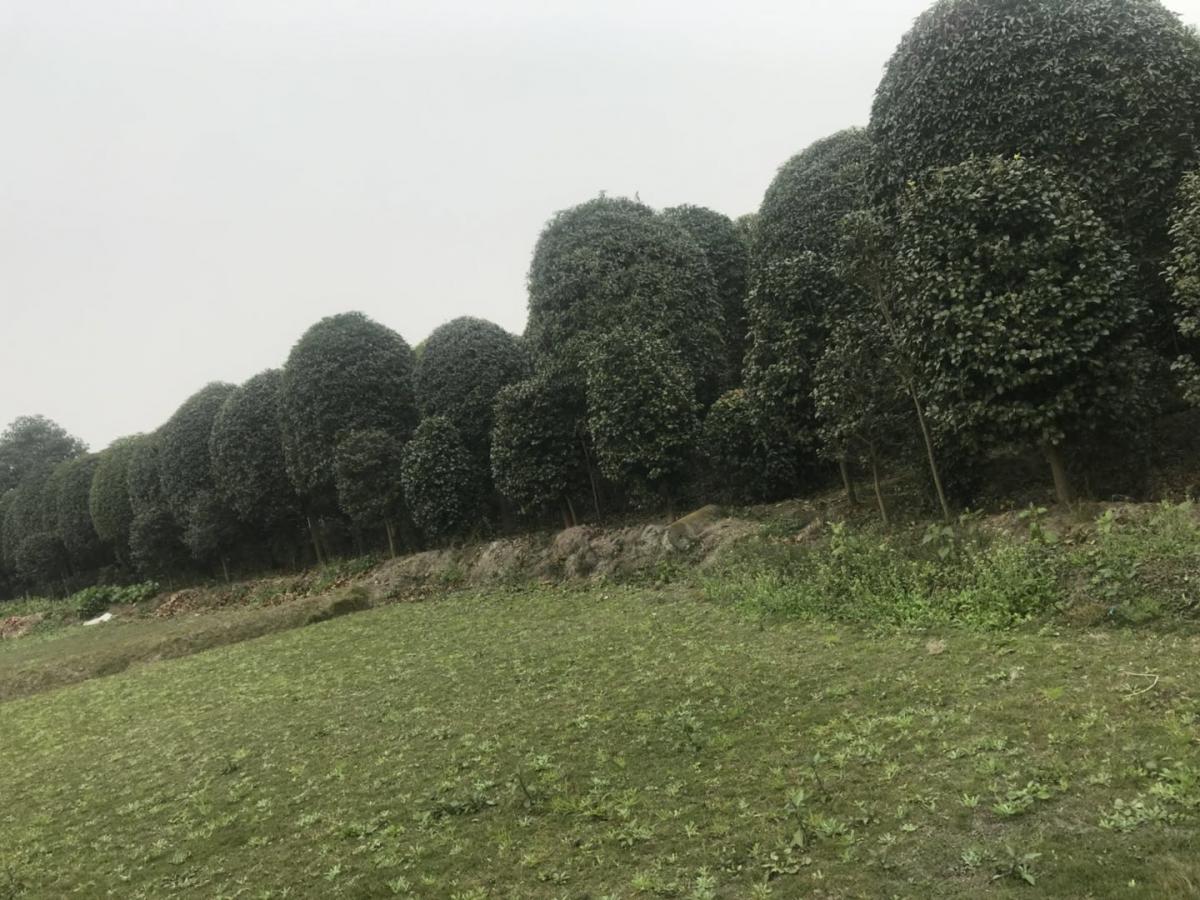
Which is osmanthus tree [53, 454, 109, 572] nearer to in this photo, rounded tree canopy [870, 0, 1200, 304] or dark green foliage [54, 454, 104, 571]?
dark green foliage [54, 454, 104, 571]

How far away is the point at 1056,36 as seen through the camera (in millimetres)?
9414

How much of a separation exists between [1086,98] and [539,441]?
10716 mm

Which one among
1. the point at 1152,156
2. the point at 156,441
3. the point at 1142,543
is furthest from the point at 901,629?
the point at 156,441

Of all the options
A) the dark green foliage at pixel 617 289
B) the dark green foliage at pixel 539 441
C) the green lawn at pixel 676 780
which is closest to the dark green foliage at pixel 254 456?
the dark green foliage at pixel 539 441

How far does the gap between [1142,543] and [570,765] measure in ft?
19.0

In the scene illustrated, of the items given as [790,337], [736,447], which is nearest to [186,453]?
[736,447]

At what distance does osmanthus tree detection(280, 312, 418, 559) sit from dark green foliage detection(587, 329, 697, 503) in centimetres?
830

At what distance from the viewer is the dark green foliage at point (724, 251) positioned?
18.9 meters

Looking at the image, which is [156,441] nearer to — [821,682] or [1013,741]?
[821,682]

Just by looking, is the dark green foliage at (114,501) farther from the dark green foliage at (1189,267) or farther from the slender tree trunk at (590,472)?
the dark green foliage at (1189,267)

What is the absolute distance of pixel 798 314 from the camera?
12.5 metres

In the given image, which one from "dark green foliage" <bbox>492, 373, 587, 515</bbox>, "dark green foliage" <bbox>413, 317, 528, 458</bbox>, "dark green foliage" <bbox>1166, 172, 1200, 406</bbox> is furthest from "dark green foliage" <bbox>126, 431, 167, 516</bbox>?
"dark green foliage" <bbox>1166, 172, 1200, 406</bbox>

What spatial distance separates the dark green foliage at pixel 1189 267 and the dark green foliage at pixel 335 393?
1724cm

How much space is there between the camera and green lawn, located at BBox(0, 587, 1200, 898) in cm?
345
